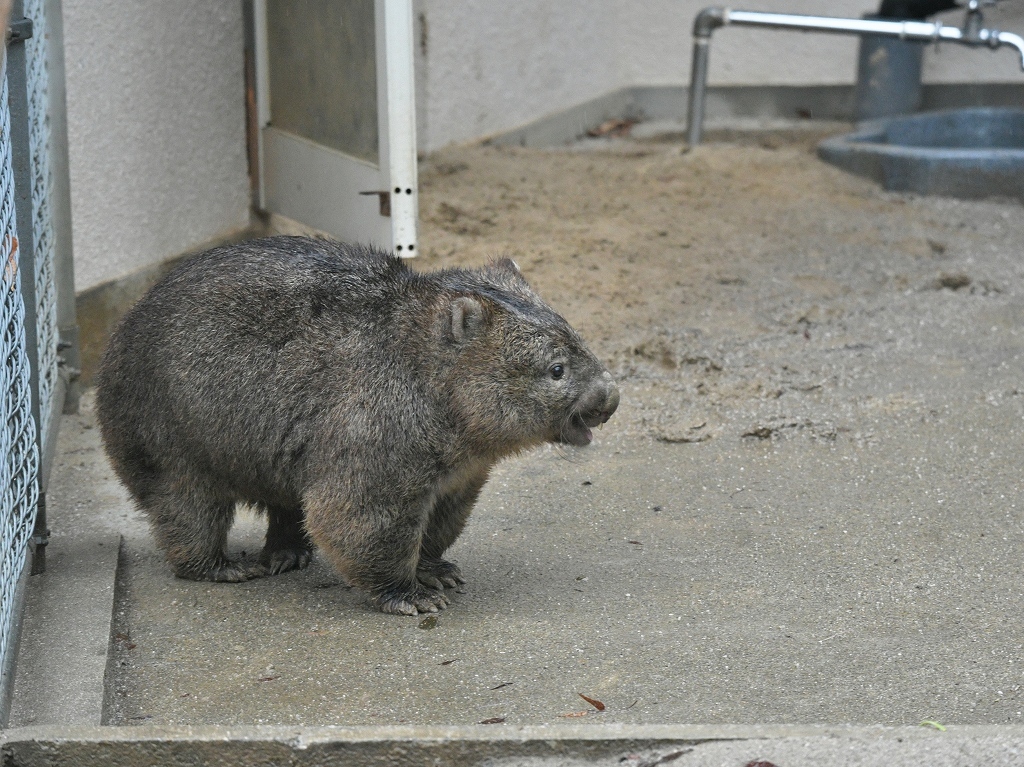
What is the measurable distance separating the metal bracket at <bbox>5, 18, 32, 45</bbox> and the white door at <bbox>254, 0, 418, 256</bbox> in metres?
1.61

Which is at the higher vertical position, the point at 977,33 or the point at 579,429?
the point at 977,33

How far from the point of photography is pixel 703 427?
5227 millimetres

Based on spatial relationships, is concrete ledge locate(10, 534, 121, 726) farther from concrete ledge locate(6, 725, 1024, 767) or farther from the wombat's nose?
the wombat's nose

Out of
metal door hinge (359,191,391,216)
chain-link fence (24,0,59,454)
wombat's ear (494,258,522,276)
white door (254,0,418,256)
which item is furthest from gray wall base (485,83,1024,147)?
wombat's ear (494,258,522,276)

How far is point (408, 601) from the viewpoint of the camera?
3801 mm

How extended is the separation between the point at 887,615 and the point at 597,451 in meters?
1.60

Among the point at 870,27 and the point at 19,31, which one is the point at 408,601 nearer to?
the point at 19,31

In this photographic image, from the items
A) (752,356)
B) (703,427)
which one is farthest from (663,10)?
(703,427)

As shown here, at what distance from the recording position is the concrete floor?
10.6 ft

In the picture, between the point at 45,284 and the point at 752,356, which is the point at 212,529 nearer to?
the point at 45,284

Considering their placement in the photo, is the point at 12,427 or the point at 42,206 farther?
the point at 42,206

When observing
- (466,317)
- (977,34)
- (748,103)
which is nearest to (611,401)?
(466,317)

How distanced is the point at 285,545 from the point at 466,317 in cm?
102

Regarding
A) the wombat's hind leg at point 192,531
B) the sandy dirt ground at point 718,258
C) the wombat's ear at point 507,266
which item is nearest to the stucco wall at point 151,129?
the sandy dirt ground at point 718,258
